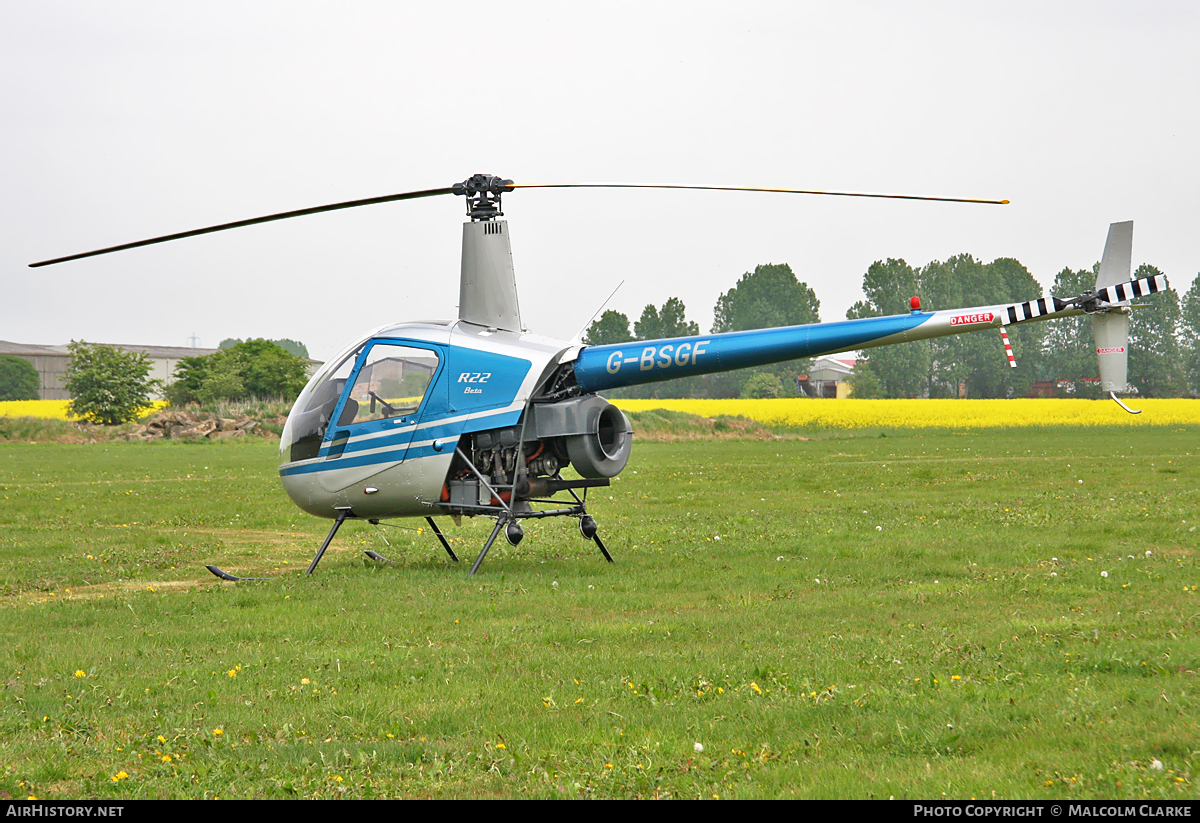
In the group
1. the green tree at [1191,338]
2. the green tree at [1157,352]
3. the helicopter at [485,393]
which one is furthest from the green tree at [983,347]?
the helicopter at [485,393]

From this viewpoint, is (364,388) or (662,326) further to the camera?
(662,326)

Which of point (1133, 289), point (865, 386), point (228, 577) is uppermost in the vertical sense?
point (1133, 289)

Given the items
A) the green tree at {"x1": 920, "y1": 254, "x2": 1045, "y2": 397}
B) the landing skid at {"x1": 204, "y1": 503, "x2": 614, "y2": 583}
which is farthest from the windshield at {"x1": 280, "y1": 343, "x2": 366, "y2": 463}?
the green tree at {"x1": 920, "y1": 254, "x2": 1045, "y2": 397}

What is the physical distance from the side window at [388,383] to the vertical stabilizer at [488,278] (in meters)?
0.91

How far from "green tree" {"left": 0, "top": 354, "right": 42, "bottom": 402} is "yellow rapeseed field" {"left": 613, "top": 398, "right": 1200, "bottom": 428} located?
75.0 m

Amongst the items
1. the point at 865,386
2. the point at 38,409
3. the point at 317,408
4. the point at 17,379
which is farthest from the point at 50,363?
the point at 317,408

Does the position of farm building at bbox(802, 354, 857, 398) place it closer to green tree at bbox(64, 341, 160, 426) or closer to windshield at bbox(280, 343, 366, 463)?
green tree at bbox(64, 341, 160, 426)

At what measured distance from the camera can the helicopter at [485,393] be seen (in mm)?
12086

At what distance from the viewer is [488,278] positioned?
12.9 metres

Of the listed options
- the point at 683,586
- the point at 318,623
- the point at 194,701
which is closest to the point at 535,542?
the point at 683,586

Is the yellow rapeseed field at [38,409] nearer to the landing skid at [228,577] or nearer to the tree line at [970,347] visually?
the tree line at [970,347]

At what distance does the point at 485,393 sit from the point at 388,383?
122cm

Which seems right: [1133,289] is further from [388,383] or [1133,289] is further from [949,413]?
[949,413]
